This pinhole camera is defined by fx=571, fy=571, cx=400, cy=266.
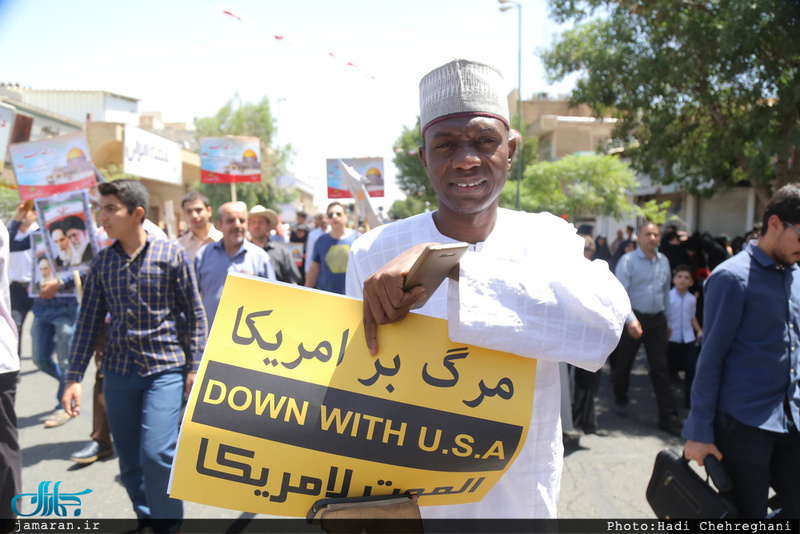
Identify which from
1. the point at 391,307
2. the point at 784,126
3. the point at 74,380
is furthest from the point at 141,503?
the point at 784,126

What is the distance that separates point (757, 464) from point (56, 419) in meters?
5.51

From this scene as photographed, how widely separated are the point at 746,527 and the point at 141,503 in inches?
122

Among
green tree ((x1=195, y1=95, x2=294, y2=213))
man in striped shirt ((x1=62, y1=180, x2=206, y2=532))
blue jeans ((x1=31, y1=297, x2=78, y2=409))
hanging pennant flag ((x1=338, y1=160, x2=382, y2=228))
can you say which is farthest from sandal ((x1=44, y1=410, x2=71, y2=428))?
green tree ((x1=195, y1=95, x2=294, y2=213))

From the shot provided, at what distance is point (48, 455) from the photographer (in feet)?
14.8

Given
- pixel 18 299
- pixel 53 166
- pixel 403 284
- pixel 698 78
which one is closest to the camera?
pixel 403 284

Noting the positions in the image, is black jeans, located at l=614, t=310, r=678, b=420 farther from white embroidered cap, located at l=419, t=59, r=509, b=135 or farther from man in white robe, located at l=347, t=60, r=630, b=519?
white embroidered cap, located at l=419, t=59, r=509, b=135

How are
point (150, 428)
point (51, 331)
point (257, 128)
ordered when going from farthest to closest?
point (257, 128), point (51, 331), point (150, 428)

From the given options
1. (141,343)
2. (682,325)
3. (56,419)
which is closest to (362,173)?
(682,325)

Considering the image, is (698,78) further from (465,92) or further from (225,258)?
(465,92)

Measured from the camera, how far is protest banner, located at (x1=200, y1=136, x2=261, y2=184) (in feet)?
31.8

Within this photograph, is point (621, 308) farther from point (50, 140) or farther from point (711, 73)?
point (711, 73)

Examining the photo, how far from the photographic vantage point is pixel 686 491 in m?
2.57

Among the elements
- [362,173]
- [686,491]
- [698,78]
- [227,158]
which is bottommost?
[686,491]

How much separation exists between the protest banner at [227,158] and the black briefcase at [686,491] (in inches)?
325
